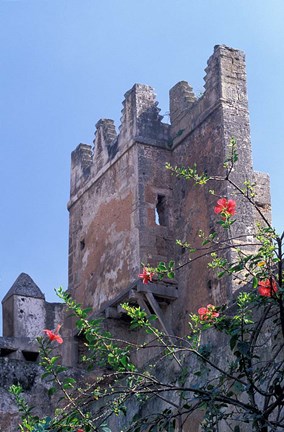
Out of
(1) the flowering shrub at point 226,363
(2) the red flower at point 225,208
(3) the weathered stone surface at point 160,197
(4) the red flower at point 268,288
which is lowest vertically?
(1) the flowering shrub at point 226,363

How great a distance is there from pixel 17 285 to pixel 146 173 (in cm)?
771

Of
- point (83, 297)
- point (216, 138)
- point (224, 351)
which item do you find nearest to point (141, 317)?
point (224, 351)

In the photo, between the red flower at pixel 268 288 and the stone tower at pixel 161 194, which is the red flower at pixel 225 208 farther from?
the stone tower at pixel 161 194

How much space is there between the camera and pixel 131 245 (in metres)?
16.0

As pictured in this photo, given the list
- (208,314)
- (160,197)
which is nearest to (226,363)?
(208,314)

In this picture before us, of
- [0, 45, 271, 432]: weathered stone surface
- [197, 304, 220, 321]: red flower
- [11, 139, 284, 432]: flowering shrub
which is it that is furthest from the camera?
[0, 45, 271, 432]: weathered stone surface

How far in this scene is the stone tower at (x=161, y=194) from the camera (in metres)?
15.3

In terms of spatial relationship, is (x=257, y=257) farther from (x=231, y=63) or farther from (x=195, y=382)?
(x=231, y=63)

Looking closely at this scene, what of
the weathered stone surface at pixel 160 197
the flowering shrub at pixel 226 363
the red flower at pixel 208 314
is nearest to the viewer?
the flowering shrub at pixel 226 363

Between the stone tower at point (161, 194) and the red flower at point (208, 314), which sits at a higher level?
the stone tower at point (161, 194)

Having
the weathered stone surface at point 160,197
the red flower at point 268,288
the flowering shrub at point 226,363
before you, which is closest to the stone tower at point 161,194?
the weathered stone surface at point 160,197

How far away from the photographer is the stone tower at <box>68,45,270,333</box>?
1526 cm

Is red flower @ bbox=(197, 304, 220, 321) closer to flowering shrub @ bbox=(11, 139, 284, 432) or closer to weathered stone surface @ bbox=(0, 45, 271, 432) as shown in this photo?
flowering shrub @ bbox=(11, 139, 284, 432)

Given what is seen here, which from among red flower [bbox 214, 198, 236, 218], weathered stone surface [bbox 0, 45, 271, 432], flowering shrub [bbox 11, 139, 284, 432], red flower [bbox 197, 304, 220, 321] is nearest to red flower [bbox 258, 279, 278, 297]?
flowering shrub [bbox 11, 139, 284, 432]
